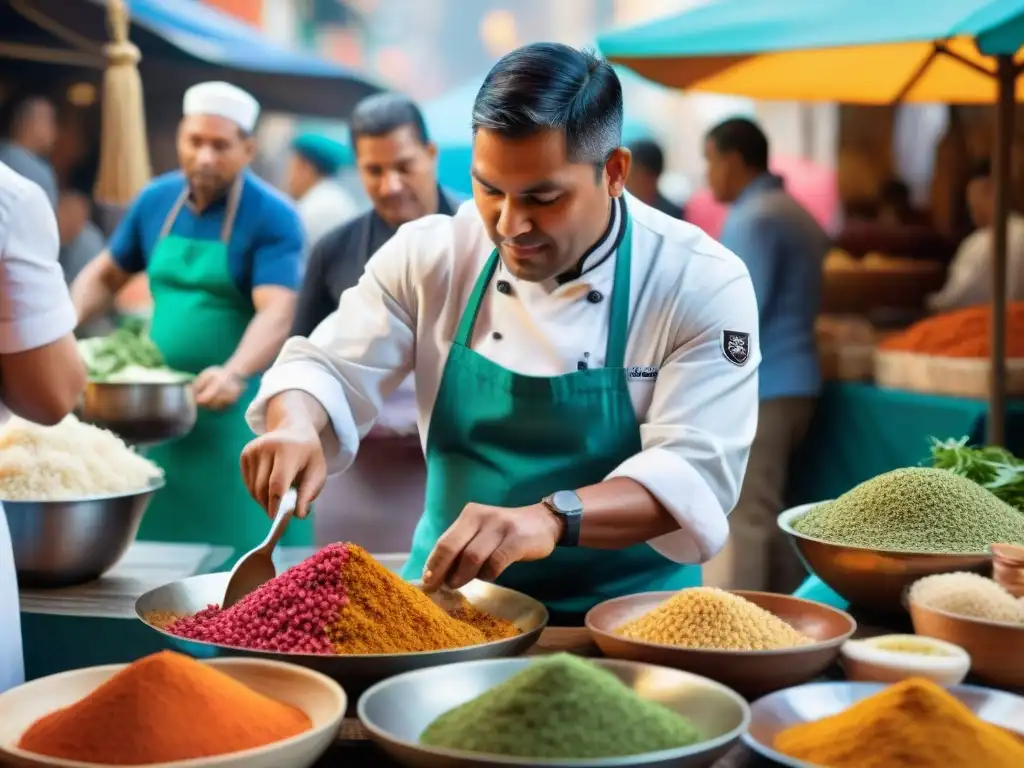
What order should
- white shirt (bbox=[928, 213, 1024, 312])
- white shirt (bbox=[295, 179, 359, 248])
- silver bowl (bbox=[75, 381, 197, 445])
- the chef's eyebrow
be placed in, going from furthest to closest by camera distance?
white shirt (bbox=[295, 179, 359, 248]) < white shirt (bbox=[928, 213, 1024, 312]) < silver bowl (bbox=[75, 381, 197, 445]) < the chef's eyebrow

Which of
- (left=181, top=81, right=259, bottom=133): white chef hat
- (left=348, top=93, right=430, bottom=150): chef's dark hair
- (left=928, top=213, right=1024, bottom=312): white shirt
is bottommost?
(left=928, top=213, right=1024, bottom=312): white shirt

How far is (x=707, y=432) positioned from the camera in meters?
1.71

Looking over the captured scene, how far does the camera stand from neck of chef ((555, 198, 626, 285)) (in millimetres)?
1836

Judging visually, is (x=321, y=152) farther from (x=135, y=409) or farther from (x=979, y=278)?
(x=135, y=409)

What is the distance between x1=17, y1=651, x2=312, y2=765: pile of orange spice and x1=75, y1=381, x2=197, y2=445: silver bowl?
1831 millimetres

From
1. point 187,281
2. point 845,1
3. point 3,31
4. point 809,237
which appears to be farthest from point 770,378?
point 3,31

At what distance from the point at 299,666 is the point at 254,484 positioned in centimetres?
49

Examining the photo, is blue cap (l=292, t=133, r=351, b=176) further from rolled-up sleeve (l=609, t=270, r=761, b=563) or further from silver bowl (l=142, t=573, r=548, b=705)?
silver bowl (l=142, t=573, r=548, b=705)

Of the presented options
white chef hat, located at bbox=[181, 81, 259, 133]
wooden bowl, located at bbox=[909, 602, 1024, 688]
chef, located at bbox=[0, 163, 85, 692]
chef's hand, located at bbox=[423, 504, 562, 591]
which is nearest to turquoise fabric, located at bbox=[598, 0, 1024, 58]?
white chef hat, located at bbox=[181, 81, 259, 133]

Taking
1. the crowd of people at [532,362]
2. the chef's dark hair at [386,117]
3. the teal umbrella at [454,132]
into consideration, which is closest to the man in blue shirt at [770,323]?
the teal umbrella at [454,132]

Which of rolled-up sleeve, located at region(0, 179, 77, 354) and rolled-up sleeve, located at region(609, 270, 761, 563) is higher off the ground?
rolled-up sleeve, located at region(0, 179, 77, 354)

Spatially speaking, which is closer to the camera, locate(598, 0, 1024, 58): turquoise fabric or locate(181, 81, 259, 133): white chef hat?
locate(598, 0, 1024, 58): turquoise fabric

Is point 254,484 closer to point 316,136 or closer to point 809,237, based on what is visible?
point 809,237

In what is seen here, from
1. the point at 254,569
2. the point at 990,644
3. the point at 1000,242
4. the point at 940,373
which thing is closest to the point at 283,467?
the point at 254,569
